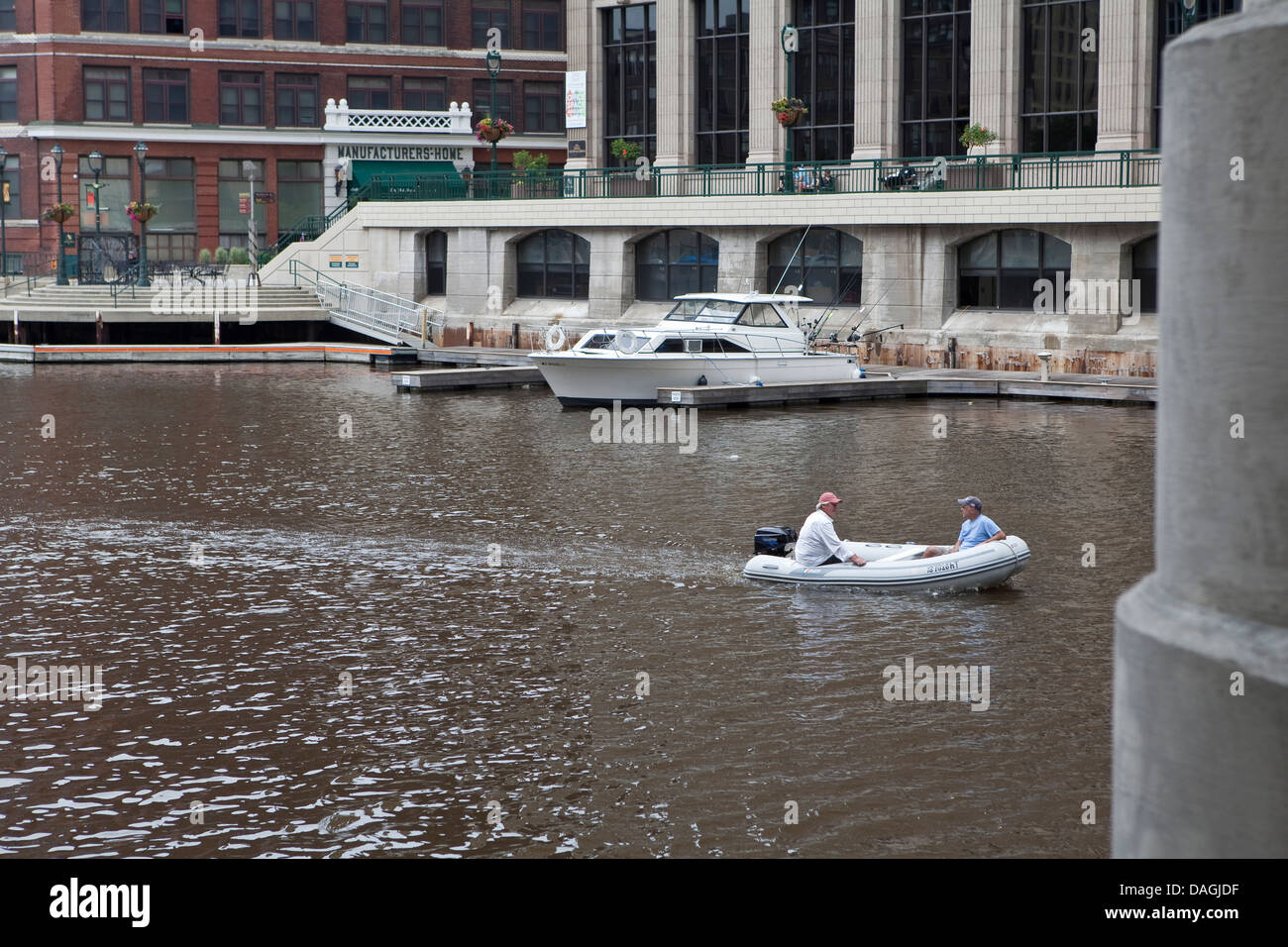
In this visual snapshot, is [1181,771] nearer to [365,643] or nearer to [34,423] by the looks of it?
[365,643]

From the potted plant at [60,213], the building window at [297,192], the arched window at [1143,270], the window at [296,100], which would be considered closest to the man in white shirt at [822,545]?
the arched window at [1143,270]

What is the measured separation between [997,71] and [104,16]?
42.4 m

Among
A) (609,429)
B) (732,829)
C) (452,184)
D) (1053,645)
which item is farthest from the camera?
(452,184)

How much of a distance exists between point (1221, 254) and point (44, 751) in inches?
444

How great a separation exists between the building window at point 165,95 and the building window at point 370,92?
776cm

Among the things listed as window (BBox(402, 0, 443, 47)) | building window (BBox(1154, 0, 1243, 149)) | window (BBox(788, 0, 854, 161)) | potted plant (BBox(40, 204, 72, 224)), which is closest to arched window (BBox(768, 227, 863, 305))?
window (BBox(788, 0, 854, 161))

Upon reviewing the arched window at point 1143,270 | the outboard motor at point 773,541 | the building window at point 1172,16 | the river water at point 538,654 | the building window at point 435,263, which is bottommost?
the river water at point 538,654

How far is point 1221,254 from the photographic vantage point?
8.41 ft

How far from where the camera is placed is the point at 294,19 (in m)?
73.6

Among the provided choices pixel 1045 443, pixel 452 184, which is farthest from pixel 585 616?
pixel 452 184

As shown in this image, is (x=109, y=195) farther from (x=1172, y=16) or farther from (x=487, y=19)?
(x=1172, y=16)

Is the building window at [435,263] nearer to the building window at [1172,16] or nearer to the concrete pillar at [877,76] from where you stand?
the concrete pillar at [877,76]

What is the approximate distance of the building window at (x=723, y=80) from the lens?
56.0 m

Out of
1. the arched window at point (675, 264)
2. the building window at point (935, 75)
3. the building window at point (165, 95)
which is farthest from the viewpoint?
the building window at point (165, 95)
